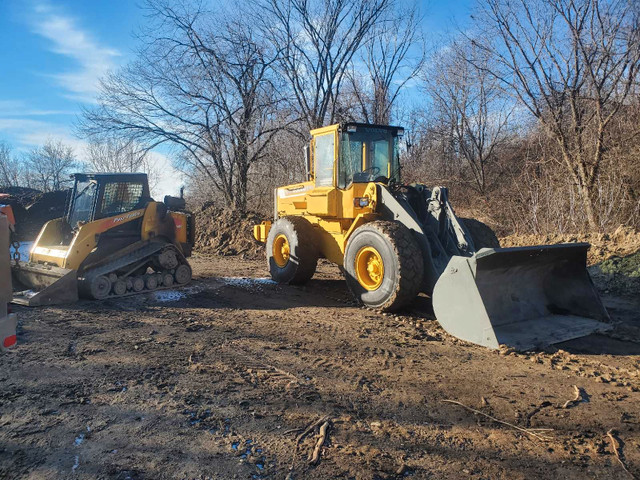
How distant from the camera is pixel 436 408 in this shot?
3.47 metres

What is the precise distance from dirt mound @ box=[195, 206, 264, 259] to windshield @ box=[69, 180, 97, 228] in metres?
5.58

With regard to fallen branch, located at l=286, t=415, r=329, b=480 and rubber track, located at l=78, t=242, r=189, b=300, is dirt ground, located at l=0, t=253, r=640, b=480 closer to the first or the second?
fallen branch, located at l=286, t=415, r=329, b=480

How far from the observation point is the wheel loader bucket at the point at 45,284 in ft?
21.5

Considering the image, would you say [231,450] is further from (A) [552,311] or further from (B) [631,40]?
(B) [631,40]

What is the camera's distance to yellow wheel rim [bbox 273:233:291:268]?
8752 millimetres

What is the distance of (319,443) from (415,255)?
11.2 ft

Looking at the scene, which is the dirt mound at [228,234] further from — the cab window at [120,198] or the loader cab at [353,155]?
the loader cab at [353,155]

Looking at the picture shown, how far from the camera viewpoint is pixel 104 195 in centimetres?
770

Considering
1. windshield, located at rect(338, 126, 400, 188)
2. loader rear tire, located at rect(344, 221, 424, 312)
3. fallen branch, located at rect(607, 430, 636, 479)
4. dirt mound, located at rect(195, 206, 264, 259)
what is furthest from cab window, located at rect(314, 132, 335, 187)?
dirt mound, located at rect(195, 206, 264, 259)

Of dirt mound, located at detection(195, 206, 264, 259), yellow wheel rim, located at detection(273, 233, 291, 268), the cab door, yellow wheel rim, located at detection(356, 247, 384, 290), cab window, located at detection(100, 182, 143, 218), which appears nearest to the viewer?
yellow wheel rim, located at detection(356, 247, 384, 290)

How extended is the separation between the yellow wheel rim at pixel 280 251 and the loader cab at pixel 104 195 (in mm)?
2483

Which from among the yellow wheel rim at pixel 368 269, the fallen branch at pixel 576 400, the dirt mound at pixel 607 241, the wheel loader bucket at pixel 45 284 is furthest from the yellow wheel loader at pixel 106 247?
the dirt mound at pixel 607 241

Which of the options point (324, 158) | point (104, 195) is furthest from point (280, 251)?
point (104, 195)

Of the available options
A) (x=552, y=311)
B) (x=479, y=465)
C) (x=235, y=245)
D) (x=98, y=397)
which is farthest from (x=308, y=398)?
(x=235, y=245)
